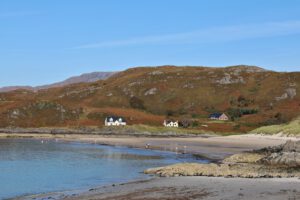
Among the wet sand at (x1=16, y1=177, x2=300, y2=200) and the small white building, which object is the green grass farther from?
the wet sand at (x1=16, y1=177, x2=300, y2=200)

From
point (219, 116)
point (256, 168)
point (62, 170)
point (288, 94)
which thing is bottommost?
point (62, 170)

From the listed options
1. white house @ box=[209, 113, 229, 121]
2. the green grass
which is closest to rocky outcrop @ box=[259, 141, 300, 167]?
the green grass

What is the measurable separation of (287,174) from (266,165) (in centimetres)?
694

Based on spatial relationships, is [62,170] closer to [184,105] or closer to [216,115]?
[216,115]

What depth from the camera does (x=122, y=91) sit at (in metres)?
199

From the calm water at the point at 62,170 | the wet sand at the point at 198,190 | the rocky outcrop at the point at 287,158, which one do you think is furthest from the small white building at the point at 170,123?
the wet sand at the point at 198,190

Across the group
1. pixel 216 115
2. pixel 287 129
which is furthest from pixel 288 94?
pixel 287 129

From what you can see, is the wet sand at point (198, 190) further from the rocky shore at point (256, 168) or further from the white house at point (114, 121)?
the white house at point (114, 121)

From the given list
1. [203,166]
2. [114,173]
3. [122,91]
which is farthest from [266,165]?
[122,91]

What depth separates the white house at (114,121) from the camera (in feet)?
444

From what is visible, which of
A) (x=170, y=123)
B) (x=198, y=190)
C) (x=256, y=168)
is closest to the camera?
(x=198, y=190)

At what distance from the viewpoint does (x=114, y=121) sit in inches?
5394

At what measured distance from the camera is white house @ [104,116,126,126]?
135250mm

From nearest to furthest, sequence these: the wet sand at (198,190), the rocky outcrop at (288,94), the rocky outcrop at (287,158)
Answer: the wet sand at (198,190), the rocky outcrop at (287,158), the rocky outcrop at (288,94)
